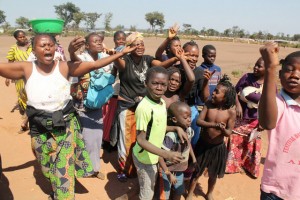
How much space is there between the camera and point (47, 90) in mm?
2857

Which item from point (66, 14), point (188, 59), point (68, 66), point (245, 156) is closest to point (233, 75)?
point (245, 156)

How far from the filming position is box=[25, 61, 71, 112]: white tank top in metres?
2.84

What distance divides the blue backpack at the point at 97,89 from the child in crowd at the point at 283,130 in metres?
2.36

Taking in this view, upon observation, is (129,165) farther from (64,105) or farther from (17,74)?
(17,74)

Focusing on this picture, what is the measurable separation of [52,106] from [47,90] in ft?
0.60

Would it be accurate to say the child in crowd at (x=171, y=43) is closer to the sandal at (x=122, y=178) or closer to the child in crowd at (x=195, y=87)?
the child in crowd at (x=195, y=87)

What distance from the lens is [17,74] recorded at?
9.31 feet

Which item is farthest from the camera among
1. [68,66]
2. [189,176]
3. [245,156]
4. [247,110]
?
[245,156]

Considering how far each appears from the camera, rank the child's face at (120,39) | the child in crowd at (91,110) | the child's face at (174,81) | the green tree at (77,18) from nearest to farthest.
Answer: the child's face at (174,81), the child in crowd at (91,110), the child's face at (120,39), the green tree at (77,18)

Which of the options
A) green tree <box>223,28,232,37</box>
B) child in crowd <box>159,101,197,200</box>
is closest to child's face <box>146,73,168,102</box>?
child in crowd <box>159,101,197,200</box>

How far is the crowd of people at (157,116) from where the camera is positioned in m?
1.92

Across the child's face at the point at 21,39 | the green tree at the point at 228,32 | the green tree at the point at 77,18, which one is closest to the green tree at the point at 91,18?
the green tree at the point at 77,18

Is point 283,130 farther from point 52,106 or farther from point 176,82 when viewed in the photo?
point 52,106

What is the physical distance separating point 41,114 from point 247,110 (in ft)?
9.29
